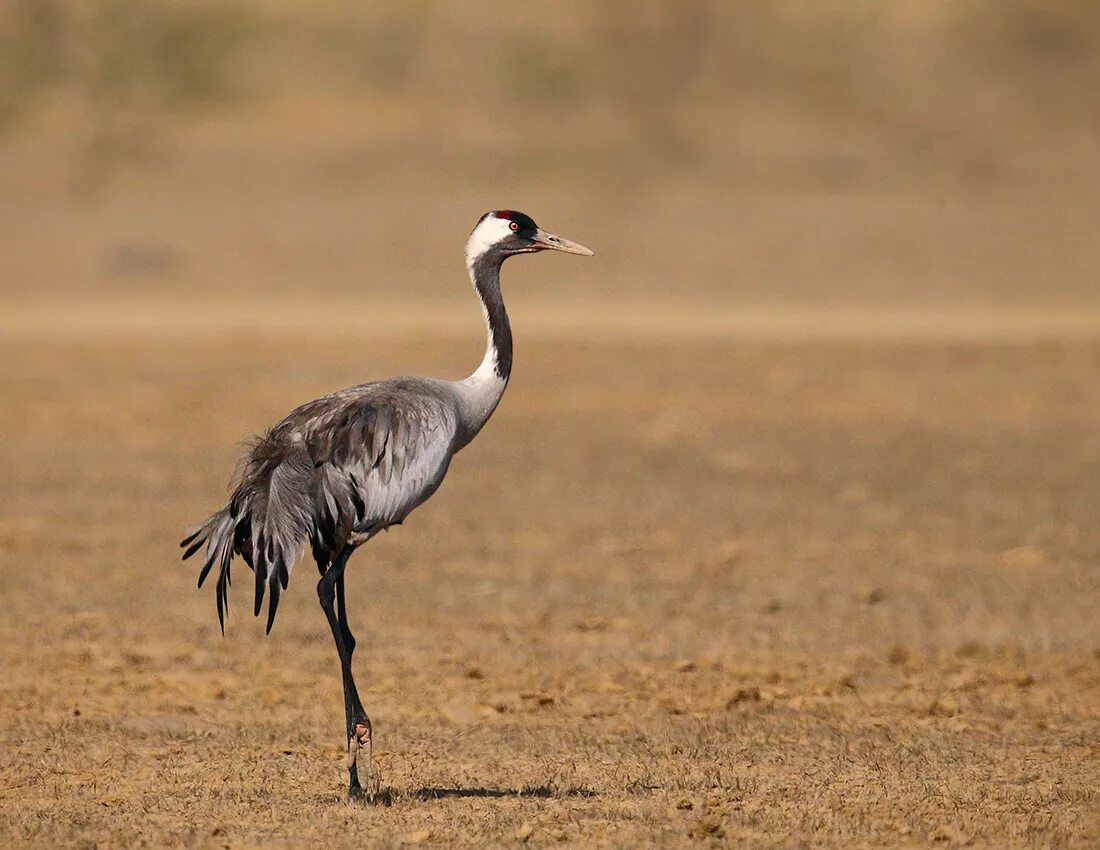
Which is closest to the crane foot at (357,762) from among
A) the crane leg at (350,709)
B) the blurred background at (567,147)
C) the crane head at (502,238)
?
the crane leg at (350,709)

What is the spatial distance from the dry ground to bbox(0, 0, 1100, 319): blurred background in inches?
704

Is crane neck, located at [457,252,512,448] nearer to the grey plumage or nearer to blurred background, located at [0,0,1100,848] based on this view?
the grey plumage

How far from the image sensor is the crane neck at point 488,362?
28.0ft

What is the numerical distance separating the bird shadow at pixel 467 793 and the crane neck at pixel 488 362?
5.07ft

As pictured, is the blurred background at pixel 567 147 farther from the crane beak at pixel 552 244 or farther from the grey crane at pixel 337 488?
the grey crane at pixel 337 488

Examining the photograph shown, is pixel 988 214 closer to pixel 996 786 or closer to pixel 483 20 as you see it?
pixel 483 20

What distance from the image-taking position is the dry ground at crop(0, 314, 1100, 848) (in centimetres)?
741

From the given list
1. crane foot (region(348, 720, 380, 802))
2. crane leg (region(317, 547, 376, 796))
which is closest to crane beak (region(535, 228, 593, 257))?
crane leg (region(317, 547, 376, 796))

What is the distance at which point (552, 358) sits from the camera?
2588 centimetres

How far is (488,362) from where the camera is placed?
28.5 ft

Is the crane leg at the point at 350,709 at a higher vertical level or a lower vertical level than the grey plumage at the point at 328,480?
lower

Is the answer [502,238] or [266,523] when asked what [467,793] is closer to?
[266,523]

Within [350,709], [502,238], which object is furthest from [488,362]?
[350,709]

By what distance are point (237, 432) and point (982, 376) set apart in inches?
372
